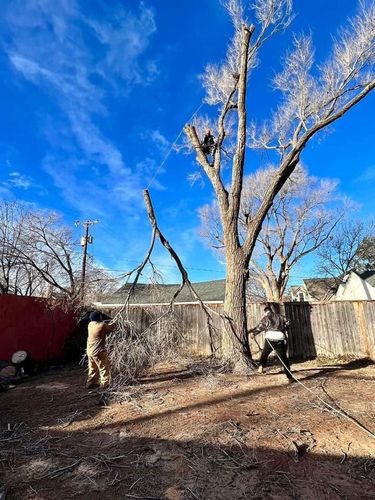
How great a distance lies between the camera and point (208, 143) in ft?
26.8

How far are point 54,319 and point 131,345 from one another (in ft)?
15.5

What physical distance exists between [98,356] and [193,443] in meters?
2.98

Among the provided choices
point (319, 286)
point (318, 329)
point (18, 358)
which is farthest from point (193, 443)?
point (319, 286)

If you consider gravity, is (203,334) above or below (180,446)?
above

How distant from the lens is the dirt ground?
258 centimetres

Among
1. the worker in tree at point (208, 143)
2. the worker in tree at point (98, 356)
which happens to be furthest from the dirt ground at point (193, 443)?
the worker in tree at point (208, 143)

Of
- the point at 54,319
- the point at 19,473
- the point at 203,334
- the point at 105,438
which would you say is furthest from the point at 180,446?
the point at 54,319

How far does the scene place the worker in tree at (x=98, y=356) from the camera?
571 centimetres

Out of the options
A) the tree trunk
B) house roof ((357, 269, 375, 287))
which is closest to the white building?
house roof ((357, 269, 375, 287))

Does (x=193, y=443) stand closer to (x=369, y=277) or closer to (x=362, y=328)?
(x=362, y=328)

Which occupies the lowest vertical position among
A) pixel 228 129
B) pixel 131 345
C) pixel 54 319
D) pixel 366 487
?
pixel 366 487

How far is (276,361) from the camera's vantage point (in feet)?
25.3

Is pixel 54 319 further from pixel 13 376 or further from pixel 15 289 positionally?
pixel 15 289

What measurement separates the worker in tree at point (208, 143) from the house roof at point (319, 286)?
2535cm
